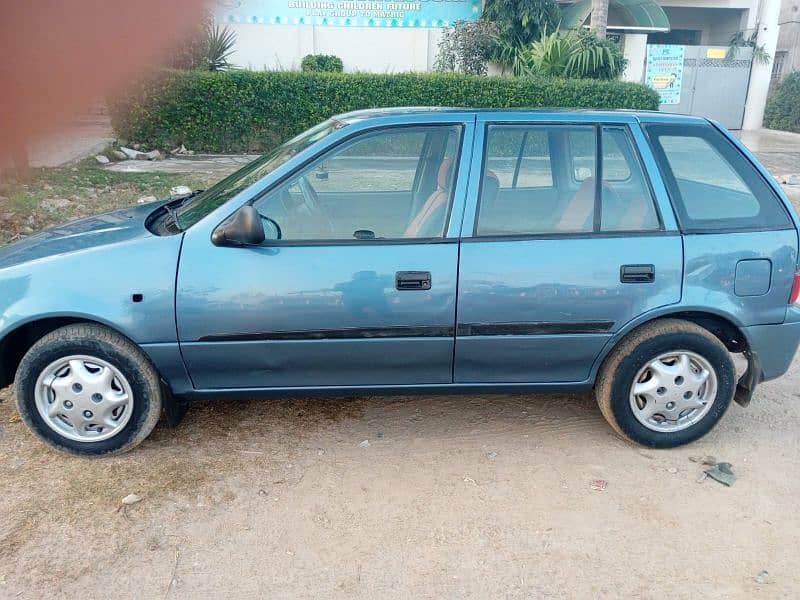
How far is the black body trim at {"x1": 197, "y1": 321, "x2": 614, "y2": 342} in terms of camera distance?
322cm

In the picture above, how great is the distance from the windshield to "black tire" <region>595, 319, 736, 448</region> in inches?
73.5

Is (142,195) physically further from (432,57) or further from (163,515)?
(432,57)

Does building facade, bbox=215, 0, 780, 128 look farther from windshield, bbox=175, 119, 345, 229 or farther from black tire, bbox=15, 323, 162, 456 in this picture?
black tire, bbox=15, 323, 162, 456

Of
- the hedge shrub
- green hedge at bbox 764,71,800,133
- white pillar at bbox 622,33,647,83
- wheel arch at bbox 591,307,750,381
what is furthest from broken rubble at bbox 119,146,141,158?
green hedge at bbox 764,71,800,133

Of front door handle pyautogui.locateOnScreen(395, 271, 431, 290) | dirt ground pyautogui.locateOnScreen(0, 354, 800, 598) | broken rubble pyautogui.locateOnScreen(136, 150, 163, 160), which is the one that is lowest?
dirt ground pyautogui.locateOnScreen(0, 354, 800, 598)

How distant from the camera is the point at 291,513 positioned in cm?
303

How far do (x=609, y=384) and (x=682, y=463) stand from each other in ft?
1.81

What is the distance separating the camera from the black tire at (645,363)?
3396mm

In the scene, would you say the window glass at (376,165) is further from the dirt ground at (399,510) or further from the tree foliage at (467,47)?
the tree foliage at (467,47)

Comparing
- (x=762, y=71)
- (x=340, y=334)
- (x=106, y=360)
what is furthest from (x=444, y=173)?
(x=762, y=71)

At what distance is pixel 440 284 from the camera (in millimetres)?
3242

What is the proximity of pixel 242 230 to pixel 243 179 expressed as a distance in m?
0.62

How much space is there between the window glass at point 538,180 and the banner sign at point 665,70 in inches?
635

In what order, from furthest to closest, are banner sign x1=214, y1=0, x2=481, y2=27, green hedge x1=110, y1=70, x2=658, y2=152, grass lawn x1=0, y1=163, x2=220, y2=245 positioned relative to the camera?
banner sign x1=214, y1=0, x2=481, y2=27 → green hedge x1=110, y1=70, x2=658, y2=152 → grass lawn x1=0, y1=163, x2=220, y2=245
